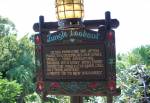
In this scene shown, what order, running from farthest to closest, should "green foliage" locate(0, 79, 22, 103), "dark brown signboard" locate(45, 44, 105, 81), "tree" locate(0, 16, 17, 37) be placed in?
"tree" locate(0, 16, 17, 37)
"green foliage" locate(0, 79, 22, 103)
"dark brown signboard" locate(45, 44, 105, 81)

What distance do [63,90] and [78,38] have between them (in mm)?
513

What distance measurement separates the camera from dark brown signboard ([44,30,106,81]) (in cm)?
501

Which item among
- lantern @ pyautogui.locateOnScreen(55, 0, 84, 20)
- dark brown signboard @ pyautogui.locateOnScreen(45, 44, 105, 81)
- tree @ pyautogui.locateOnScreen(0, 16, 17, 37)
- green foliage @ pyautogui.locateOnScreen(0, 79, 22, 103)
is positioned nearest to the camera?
lantern @ pyautogui.locateOnScreen(55, 0, 84, 20)

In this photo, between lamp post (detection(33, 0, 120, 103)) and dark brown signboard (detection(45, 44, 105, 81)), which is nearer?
lamp post (detection(33, 0, 120, 103))

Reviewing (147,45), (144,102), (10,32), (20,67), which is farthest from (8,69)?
(144,102)

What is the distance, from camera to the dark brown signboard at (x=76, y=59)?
501cm

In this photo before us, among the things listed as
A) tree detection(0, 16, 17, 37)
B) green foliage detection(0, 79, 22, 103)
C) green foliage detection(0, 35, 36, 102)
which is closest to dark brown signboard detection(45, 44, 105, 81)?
green foliage detection(0, 79, 22, 103)

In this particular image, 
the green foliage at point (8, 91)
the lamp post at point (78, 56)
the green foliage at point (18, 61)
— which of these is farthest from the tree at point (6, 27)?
the lamp post at point (78, 56)

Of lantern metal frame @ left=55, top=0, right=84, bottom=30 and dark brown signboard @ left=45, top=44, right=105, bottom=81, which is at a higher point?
lantern metal frame @ left=55, top=0, right=84, bottom=30

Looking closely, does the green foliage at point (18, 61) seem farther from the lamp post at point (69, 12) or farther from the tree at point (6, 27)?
the lamp post at point (69, 12)

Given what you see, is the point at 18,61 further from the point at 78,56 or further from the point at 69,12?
the point at 69,12

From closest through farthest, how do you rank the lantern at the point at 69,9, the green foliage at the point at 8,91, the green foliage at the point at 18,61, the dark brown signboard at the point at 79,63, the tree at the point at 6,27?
1. the lantern at the point at 69,9
2. the dark brown signboard at the point at 79,63
3. the green foliage at the point at 8,91
4. the green foliage at the point at 18,61
5. the tree at the point at 6,27

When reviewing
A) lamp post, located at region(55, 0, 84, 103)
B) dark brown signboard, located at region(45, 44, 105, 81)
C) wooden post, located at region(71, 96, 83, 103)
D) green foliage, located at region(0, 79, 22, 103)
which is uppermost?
lamp post, located at region(55, 0, 84, 103)

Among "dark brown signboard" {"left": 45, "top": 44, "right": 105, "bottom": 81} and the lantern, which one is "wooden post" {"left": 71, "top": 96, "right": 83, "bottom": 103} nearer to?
"dark brown signboard" {"left": 45, "top": 44, "right": 105, "bottom": 81}
